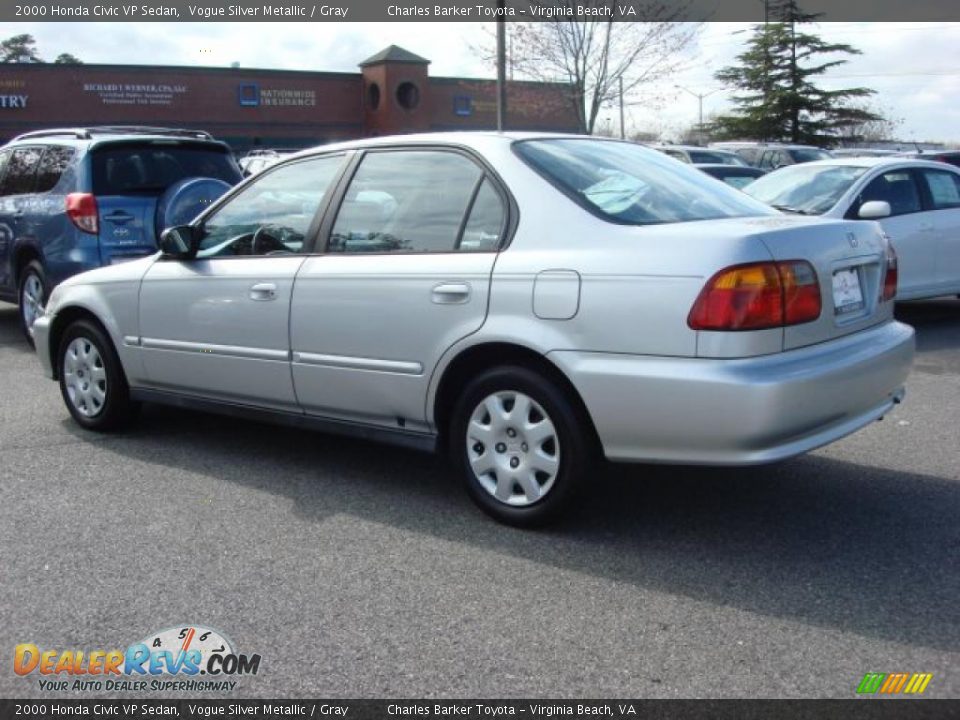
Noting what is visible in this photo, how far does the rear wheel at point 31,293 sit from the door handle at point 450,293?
18.2 ft

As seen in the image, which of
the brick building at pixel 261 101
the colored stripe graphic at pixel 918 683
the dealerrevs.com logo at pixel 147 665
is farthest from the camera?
the brick building at pixel 261 101

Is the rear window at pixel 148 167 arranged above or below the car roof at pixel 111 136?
below

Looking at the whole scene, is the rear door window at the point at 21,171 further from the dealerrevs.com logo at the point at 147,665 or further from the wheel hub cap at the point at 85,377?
the dealerrevs.com logo at the point at 147,665

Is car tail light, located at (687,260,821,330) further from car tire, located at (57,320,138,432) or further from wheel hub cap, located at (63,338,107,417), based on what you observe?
wheel hub cap, located at (63,338,107,417)

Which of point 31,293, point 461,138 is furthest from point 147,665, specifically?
point 31,293

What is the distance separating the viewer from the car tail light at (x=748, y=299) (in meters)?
3.71

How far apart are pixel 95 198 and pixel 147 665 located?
19.4 feet

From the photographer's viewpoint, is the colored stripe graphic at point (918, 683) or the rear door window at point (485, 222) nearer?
the colored stripe graphic at point (918, 683)

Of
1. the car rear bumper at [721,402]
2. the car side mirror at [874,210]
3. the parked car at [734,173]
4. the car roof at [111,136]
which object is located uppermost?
the car roof at [111,136]

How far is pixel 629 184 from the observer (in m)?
4.50

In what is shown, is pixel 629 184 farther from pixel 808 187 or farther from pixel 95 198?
pixel 808 187

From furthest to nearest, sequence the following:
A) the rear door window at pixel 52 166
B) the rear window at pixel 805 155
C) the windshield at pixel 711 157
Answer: the rear window at pixel 805 155, the windshield at pixel 711 157, the rear door window at pixel 52 166

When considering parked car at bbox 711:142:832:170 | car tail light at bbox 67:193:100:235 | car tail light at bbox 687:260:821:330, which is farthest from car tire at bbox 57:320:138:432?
parked car at bbox 711:142:832:170

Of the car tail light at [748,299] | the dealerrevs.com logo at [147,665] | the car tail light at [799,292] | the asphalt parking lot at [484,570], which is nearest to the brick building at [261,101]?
the asphalt parking lot at [484,570]
